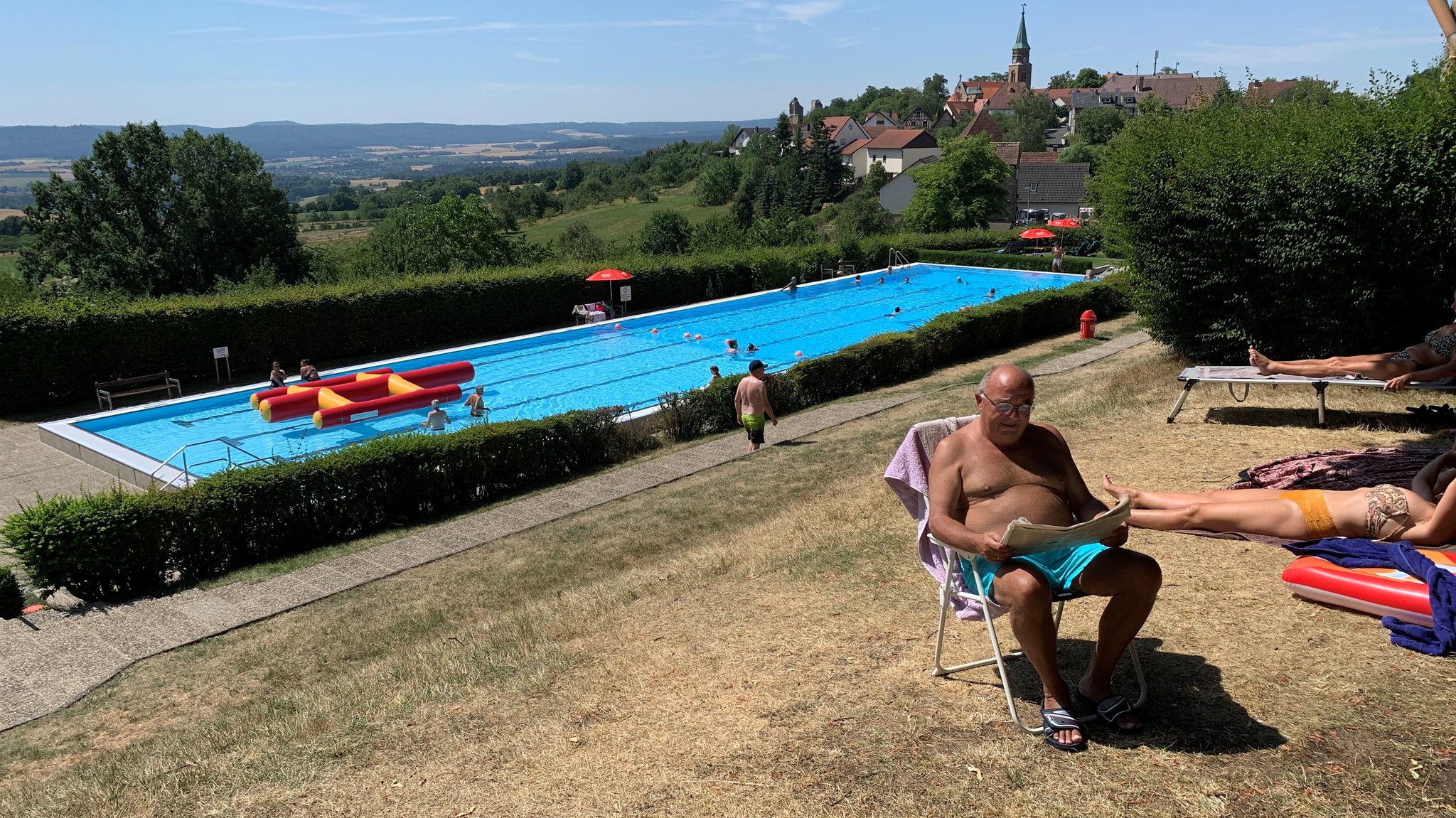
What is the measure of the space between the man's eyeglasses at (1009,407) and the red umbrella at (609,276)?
85.8 ft

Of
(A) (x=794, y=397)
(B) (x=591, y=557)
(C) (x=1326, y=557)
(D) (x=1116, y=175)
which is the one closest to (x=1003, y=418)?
(C) (x=1326, y=557)

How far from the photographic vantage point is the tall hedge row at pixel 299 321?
808 inches

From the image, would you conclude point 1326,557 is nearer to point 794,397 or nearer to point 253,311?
point 794,397

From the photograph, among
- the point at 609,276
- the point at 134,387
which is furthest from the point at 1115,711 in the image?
the point at 609,276

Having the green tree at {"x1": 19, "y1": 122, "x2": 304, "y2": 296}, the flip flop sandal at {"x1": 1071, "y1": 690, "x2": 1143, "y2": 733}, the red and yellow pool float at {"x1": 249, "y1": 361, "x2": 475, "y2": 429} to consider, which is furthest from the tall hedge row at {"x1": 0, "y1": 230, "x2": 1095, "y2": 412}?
the flip flop sandal at {"x1": 1071, "y1": 690, "x2": 1143, "y2": 733}

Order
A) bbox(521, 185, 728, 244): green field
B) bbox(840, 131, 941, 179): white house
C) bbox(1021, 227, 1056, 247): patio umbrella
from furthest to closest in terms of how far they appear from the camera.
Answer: bbox(840, 131, 941, 179): white house < bbox(521, 185, 728, 244): green field < bbox(1021, 227, 1056, 247): patio umbrella

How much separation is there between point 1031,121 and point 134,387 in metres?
130

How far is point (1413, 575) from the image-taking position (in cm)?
520

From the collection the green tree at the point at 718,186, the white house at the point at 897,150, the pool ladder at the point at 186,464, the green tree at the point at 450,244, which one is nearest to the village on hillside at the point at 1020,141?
the white house at the point at 897,150

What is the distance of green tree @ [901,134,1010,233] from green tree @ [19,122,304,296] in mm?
39235

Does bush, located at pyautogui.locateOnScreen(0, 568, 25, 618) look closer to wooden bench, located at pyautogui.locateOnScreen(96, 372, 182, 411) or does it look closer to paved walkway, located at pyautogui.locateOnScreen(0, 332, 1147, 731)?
paved walkway, located at pyautogui.locateOnScreen(0, 332, 1147, 731)

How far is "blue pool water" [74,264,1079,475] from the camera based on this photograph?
1950 cm

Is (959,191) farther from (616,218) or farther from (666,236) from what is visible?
(616,218)

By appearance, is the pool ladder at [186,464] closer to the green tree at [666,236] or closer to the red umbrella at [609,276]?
the red umbrella at [609,276]
